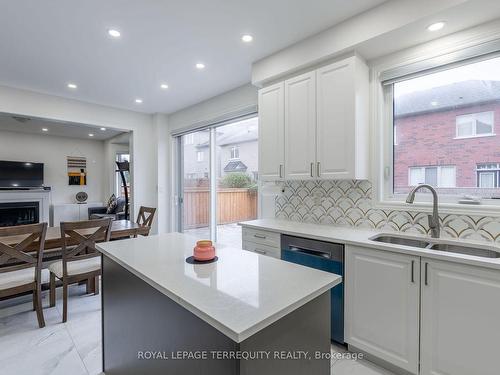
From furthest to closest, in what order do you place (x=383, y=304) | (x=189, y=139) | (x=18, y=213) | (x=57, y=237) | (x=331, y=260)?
(x=18, y=213) → (x=189, y=139) → (x=57, y=237) → (x=331, y=260) → (x=383, y=304)

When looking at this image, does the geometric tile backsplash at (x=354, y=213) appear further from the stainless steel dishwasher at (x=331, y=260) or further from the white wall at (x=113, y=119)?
the white wall at (x=113, y=119)

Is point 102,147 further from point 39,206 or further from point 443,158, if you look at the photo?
point 443,158

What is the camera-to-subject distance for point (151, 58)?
9.46 ft

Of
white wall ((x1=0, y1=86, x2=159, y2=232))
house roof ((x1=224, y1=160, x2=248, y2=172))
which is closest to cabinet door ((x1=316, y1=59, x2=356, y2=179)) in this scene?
house roof ((x1=224, y1=160, x2=248, y2=172))

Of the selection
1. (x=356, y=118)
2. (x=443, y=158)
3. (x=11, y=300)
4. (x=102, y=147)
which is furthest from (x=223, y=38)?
(x=102, y=147)

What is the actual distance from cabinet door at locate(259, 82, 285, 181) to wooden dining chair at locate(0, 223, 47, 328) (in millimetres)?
2165

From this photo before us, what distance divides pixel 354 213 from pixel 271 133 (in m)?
1.16

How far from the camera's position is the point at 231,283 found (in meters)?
1.11

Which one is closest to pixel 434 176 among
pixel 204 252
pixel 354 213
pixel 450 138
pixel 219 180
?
pixel 450 138

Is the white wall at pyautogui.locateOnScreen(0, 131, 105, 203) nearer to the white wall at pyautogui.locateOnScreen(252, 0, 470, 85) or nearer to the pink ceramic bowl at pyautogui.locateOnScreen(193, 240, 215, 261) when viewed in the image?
the white wall at pyautogui.locateOnScreen(252, 0, 470, 85)

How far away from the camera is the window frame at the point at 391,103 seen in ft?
6.32

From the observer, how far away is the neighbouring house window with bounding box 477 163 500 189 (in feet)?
6.31

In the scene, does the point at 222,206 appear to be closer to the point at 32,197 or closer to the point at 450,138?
the point at 450,138

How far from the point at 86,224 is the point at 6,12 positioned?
1.86 m
